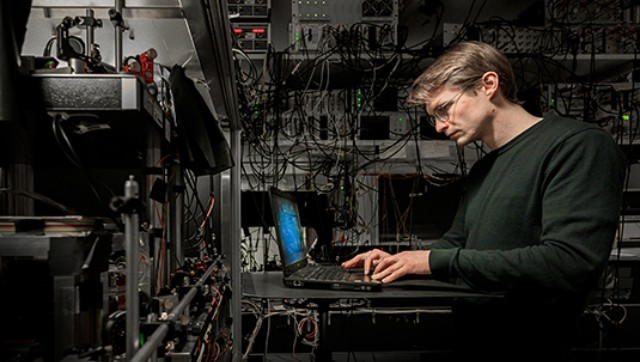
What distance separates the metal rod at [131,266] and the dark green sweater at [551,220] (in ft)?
2.21

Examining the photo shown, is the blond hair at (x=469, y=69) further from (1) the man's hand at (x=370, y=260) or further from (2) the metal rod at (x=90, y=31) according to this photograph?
(2) the metal rod at (x=90, y=31)

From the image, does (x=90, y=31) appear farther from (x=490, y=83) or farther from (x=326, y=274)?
(x=490, y=83)

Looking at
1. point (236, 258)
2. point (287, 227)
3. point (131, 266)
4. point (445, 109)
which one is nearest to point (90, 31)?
point (131, 266)

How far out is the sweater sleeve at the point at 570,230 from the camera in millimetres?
834

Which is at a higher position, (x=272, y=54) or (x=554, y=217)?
(x=272, y=54)

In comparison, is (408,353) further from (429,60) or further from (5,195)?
(5,195)

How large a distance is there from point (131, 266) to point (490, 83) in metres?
0.99

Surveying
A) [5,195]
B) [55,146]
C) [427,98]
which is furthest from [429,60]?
[5,195]

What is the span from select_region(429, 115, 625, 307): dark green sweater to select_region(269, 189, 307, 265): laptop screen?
0.45 m

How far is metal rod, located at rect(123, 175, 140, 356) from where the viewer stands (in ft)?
1.70

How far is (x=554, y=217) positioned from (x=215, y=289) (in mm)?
1115

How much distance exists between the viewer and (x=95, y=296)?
642 mm

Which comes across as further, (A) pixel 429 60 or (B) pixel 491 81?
(A) pixel 429 60

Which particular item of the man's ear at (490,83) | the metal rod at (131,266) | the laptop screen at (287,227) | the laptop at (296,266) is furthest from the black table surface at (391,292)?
the man's ear at (490,83)
